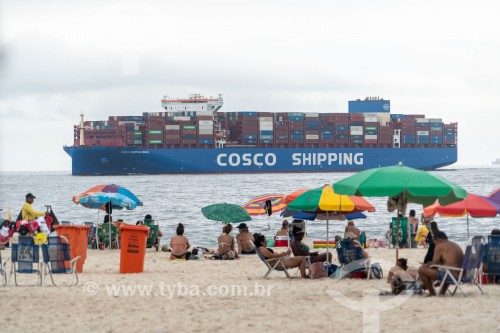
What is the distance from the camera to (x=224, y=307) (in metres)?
8.95

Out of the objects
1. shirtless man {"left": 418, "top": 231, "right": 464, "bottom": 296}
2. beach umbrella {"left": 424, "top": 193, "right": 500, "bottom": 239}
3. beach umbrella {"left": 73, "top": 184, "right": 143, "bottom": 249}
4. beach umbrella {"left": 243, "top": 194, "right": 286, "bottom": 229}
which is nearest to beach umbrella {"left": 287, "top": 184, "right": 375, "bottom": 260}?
beach umbrella {"left": 424, "top": 193, "right": 500, "bottom": 239}

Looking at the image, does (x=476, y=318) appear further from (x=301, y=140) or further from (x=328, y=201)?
(x=301, y=140)

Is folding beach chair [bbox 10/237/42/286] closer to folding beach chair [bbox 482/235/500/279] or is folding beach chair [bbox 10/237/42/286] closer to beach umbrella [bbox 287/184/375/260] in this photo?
beach umbrella [bbox 287/184/375/260]

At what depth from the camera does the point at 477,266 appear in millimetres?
9641

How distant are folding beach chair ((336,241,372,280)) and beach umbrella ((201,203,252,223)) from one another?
544 cm

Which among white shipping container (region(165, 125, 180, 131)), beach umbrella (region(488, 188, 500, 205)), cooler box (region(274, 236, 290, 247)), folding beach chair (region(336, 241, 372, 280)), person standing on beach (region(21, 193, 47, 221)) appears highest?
white shipping container (region(165, 125, 180, 131))

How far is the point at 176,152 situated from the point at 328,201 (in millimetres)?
78286

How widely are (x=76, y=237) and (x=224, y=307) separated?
4.26 meters

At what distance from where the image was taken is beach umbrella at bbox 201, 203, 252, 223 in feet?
56.2

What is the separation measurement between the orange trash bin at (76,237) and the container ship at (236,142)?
7724 cm

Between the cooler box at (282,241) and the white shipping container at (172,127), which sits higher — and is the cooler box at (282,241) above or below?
below

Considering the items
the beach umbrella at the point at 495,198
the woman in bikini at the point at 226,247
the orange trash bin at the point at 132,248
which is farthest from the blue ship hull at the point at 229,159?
the beach umbrella at the point at 495,198

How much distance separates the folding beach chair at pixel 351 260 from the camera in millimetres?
11720

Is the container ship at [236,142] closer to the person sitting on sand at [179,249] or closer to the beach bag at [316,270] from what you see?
the person sitting on sand at [179,249]
